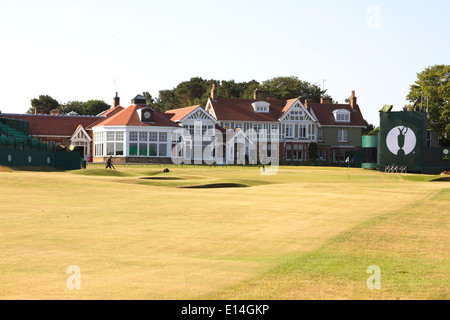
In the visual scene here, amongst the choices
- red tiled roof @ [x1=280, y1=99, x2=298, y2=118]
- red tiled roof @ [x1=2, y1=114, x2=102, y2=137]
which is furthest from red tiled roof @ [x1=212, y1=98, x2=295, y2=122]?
red tiled roof @ [x1=2, y1=114, x2=102, y2=137]

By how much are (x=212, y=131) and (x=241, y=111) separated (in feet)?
37.2

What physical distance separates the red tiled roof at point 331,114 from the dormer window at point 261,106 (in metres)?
9.38

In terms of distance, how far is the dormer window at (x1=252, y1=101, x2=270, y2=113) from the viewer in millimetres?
102750

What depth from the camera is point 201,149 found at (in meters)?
90.4

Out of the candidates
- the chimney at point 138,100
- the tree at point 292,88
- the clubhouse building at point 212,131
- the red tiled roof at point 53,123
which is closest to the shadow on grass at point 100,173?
the clubhouse building at point 212,131

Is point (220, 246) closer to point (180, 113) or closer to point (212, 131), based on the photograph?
point (212, 131)

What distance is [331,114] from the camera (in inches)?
4281

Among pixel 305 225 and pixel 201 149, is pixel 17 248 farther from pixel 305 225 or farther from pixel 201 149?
pixel 201 149

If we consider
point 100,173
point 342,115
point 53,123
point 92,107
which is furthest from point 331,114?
point 100,173

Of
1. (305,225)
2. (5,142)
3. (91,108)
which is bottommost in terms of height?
(305,225)

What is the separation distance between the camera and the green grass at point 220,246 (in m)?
10.2

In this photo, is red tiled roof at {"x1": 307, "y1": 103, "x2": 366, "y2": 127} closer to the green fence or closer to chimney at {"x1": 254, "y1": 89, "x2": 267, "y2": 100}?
chimney at {"x1": 254, "y1": 89, "x2": 267, "y2": 100}
